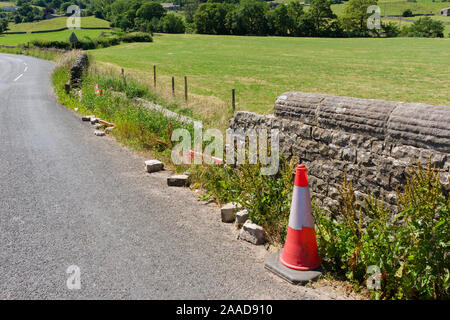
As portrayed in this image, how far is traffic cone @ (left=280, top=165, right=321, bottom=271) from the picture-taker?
15.5 ft

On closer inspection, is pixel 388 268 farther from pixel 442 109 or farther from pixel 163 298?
pixel 163 298

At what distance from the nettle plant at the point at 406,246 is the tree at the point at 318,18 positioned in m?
109

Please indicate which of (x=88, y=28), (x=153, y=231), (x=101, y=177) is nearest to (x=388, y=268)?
(x=153, y=231)

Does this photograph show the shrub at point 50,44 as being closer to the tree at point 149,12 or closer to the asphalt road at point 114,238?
the asphalt road at point 114,238

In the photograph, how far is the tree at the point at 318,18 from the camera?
106875 millimetres

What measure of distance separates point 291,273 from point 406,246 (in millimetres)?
1245

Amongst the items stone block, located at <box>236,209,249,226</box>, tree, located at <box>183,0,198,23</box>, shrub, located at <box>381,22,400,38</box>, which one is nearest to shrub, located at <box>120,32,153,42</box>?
shrub, located at <box>381,22,400,38</box>

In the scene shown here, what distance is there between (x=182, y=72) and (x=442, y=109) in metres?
34.3

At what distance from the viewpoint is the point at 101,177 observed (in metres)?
8.45

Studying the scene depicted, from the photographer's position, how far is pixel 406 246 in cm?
416

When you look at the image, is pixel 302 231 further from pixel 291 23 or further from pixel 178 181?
pixel 291 23

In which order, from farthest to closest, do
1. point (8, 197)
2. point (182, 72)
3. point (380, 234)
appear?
point (182, 72) < point (8, 197) < point (380, 234)

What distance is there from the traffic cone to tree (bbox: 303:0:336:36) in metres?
Result: 109
